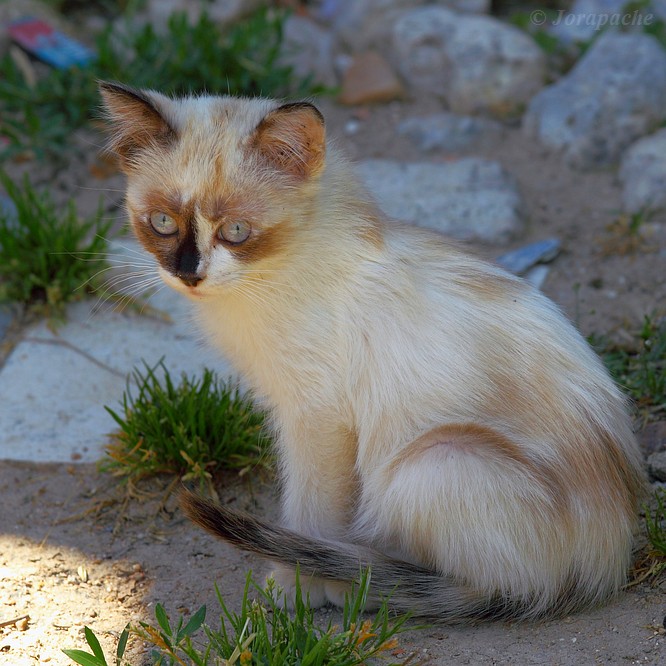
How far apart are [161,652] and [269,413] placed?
0.90 m

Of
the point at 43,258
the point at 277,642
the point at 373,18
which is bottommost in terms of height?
the point at 277,642

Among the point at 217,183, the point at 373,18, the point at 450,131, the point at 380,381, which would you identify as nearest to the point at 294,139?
the point at 217,183

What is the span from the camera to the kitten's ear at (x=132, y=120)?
8.94 feet

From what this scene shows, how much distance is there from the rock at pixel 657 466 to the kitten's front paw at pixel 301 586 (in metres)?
1.37

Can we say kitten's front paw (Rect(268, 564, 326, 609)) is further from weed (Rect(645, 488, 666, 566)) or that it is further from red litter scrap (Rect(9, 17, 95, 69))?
red litter scrap (Rect(9, 17, 95, 69))

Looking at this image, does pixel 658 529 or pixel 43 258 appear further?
pixel 43 258

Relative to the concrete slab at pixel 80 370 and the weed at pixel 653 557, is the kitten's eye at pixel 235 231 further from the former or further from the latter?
the weed at pixel 653 557

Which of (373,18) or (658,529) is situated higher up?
(373,18)

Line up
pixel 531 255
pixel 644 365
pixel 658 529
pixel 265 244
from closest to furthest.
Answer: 1. pixel 265 244
2. pixel 658 529
3. pixel 644 365
4. pixel 531 255

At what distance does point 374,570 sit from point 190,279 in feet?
3.39

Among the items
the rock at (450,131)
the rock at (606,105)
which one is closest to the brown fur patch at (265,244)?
the rock at (450,131)

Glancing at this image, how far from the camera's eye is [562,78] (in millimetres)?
6125

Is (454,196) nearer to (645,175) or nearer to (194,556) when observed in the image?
(645,175)

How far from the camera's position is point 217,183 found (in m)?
2.64
